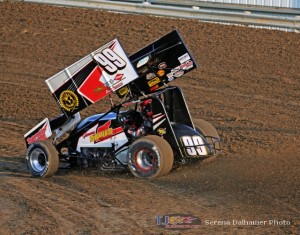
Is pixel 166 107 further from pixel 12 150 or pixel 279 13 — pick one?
pixel 279 13

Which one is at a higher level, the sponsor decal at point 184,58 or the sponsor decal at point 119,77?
the sponsor decal at point 184,58

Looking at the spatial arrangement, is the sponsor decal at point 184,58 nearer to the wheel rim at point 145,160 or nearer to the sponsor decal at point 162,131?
the sponsor decal at point 162,131

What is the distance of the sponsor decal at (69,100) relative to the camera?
37.0 feet

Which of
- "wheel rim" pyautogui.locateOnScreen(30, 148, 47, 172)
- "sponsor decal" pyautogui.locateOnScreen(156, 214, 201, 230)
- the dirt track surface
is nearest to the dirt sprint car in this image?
"wheel rim" pyautogui.locateOnScreen(30, 148, 47, 172)

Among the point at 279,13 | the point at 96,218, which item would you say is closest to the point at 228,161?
the point at 96,218

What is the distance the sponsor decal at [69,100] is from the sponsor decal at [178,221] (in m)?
2.79

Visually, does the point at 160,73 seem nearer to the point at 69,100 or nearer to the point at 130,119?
the point at 130,119

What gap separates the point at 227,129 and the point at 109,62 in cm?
382

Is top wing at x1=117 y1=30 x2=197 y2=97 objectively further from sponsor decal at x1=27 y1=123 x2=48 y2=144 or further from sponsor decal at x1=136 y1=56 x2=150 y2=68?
sponsor decal at x1=27 y1=123 x2=48 y2=144

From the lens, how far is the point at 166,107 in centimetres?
1150

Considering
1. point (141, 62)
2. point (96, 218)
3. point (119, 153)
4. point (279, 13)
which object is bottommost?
point (96, 218)

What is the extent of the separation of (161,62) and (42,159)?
2284 millimetres

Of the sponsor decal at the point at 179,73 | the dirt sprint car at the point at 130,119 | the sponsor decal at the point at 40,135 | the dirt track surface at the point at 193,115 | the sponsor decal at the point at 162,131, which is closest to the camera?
the dirt track surface at the point at 193,115
